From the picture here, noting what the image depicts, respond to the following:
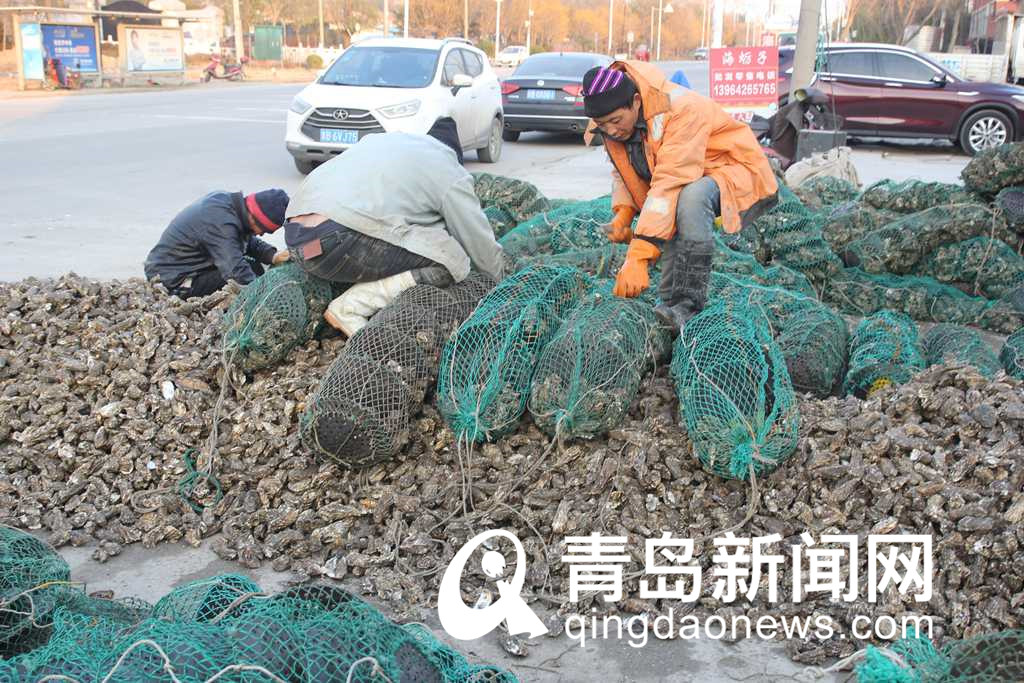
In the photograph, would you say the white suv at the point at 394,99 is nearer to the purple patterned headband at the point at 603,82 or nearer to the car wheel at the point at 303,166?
the car wheel at the point at 303,166

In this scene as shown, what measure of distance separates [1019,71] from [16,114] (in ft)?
99.5

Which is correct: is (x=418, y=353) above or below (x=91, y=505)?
above

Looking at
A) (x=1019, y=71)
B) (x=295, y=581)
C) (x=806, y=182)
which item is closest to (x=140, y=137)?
(x=806, y=182)

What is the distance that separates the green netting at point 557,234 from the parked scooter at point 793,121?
582 centimetres

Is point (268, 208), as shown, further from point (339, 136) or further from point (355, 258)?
point (339, 136)

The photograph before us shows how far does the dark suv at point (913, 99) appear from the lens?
56.4 ft

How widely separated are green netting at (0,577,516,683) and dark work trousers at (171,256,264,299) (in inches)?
144

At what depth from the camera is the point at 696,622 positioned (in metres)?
3.67

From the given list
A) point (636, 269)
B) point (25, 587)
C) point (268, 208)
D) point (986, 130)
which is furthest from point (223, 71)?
point (25, 587)

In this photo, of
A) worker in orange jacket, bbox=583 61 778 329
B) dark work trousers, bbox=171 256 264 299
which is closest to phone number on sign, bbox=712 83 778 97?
worker in orange jacket, bbox=583 61 778 329

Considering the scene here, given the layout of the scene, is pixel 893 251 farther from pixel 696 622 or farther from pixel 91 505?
pixel 91 505

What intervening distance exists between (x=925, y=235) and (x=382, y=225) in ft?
13.7

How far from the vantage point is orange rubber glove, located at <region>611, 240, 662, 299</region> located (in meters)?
4.83

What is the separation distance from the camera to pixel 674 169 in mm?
4797
